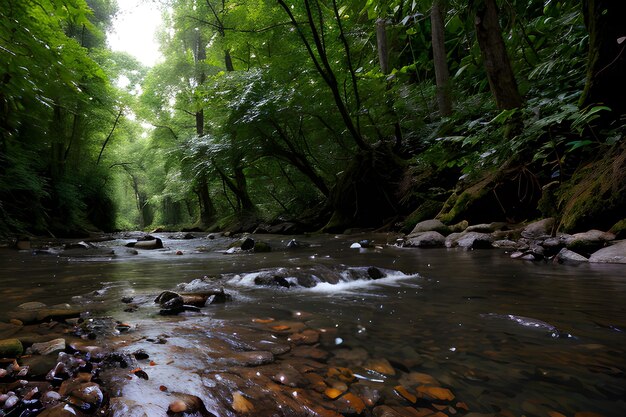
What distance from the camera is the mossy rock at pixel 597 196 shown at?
3934mm

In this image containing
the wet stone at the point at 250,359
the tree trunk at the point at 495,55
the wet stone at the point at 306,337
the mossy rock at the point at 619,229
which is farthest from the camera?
the tree trunk at the point at 495,55

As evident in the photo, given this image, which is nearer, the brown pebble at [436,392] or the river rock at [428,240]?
the brown pebble at [436,392]

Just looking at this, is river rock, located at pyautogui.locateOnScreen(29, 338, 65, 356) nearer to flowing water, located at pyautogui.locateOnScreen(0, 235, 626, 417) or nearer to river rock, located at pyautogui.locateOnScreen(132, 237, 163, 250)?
flowing water, located at pyautogui.locateOnScreen(0, 235, 626, 417)

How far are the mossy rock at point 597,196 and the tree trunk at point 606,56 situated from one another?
2.44 feet

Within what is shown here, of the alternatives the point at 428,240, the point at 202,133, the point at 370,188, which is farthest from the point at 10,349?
the point at 202,133

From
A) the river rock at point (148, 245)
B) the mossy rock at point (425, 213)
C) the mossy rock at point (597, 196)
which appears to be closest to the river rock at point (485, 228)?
the mossy rock at point (597, 196)

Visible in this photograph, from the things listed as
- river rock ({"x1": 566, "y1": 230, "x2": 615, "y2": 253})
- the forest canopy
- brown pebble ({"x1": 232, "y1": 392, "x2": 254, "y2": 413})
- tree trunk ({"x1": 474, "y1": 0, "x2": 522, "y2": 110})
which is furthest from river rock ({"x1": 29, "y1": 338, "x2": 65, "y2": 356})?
tree trunk ({"x1": 474, "y1": 0, "x2": 522, "y2": 110})

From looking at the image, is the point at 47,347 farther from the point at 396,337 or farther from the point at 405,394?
the point at 396,337

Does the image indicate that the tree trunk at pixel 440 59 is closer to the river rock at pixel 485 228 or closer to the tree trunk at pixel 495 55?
the tree trunk at pixel 495 55

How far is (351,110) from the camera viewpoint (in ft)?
32.3

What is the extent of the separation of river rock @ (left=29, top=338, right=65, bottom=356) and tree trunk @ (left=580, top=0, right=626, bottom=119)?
595cm

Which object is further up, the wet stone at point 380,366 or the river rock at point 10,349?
the river rock at point 10,349

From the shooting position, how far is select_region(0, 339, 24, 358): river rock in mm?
1219

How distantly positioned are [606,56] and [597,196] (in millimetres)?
1963
